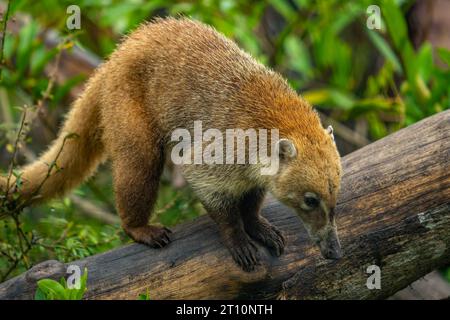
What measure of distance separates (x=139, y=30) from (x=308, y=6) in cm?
441

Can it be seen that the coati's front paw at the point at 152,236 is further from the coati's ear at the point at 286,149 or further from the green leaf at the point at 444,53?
the green leaf at the point at 444,53

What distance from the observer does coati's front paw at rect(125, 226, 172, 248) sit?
21.8 ft

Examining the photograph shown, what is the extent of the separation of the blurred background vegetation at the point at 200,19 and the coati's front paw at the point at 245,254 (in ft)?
5.55

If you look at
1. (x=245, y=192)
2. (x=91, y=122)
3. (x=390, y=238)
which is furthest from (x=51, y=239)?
(x=390, y=238)

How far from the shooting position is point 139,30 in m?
7.48

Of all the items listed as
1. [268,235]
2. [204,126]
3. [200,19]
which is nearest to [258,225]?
[268,235]

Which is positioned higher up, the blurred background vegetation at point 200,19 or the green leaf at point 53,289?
the blurred background vegetation at point 200,19

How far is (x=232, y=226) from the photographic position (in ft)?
21.5

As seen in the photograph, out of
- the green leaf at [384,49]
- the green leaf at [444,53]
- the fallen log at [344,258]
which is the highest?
the green leaf at [384,49]

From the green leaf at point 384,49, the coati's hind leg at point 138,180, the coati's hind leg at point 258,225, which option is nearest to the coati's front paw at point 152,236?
the coati's hind leg at point 138,180

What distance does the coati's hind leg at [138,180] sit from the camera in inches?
266

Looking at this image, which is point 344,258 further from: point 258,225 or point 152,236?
point 152,236

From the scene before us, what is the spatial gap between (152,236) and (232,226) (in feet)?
2.48

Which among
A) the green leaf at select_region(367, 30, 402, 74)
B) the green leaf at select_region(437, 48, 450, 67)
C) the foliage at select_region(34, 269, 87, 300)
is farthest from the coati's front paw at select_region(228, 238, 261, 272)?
the green leaf at select_region(367, 30, 402, 74)
